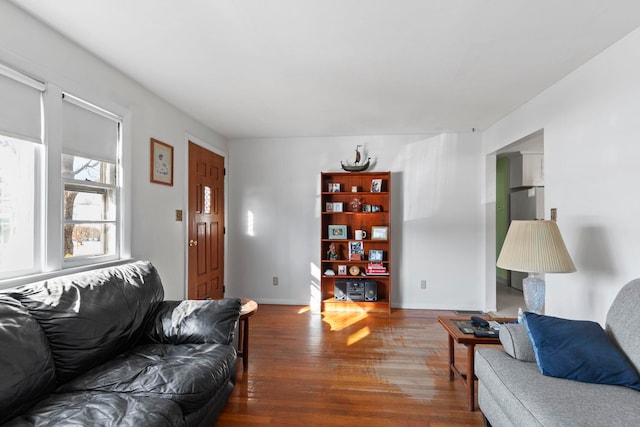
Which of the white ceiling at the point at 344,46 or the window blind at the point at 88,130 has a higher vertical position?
the white ceiling at the point at 344,46

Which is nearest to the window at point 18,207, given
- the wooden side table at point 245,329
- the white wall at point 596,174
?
the wooden side table at point 245,329

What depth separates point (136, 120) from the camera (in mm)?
A: 2773

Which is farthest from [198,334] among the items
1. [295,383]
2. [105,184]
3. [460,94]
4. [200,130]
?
[460,94]

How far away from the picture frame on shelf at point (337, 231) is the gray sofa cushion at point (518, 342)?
2.63 m

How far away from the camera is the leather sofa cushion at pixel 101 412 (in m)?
1.26

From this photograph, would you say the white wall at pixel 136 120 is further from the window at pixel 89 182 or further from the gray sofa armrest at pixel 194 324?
the gray sofa armrest at pixel 194 324

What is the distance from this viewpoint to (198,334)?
6.81 ft

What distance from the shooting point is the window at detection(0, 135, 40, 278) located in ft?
5.90

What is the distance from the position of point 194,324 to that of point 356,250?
8.82ft

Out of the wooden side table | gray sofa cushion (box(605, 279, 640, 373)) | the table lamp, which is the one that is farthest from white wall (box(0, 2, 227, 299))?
gray sofa cushion (box(605, 279, 640, 373))

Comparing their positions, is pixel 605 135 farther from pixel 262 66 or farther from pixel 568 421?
pixel 262 66

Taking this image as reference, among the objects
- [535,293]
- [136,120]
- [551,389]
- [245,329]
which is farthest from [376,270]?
[136,120]

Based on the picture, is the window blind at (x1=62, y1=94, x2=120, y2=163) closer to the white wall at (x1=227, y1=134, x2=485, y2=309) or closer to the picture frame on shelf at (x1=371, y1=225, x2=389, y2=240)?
the white wall at (x1=227, y1=134, x2=485, y2=309)

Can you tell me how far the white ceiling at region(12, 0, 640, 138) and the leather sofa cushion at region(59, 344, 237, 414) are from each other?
196cm
